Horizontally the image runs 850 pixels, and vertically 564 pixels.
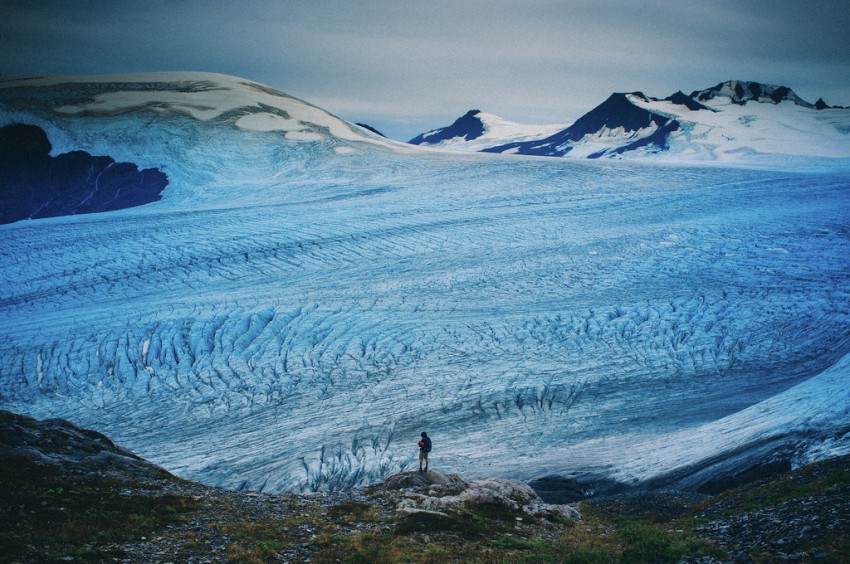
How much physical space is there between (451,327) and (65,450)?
12579 mm

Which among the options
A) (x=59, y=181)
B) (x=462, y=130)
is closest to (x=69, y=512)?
(x=59, y=181)

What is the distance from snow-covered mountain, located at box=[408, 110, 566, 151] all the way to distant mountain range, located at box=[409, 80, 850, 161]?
0.24 meters

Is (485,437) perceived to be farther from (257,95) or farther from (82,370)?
(257,95)

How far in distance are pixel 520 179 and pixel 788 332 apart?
19325mm

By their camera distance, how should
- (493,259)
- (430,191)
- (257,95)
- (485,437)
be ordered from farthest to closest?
(257,95)
(430,191)
(493,259)
(485,437)

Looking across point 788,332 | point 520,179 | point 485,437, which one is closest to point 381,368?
point 485,437

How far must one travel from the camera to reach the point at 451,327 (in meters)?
21.7

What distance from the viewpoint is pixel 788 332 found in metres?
20.5

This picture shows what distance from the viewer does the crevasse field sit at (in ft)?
51.3

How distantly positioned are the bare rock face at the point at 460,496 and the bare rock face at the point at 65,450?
4527 mm

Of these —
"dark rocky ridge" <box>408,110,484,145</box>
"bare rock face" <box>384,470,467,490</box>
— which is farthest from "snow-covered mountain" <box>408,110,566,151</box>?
"bare rock face" <box>384,470,467,490</box>

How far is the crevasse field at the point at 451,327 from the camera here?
51.3ft

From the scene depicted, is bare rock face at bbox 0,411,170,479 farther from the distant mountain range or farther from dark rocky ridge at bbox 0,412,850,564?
the distant mountain range

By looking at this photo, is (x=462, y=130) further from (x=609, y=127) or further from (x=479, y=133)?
(x=609, y=127)
